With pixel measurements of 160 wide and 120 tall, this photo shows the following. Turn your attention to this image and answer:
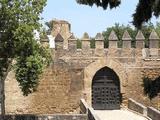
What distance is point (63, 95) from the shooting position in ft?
89.4

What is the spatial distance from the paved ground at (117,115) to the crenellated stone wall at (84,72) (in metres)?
1.47

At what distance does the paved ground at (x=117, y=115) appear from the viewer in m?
23.2

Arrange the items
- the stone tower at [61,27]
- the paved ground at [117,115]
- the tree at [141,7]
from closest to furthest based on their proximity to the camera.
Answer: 1. the tree at [141,7]
2. the paved ground at [117,115]
3. the stone tower at [61,27]

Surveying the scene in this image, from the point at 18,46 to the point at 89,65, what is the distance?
738cm

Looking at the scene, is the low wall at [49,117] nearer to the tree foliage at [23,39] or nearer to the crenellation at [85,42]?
the tree foliage at [23,39]

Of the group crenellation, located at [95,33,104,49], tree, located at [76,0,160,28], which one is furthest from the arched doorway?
tree, located at [76,0,160,28]

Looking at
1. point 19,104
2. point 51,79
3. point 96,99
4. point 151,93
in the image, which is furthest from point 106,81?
point 151,93

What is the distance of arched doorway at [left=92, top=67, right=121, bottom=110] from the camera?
90.0 feet

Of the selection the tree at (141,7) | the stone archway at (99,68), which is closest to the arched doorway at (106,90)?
the stone archway at (99,68)

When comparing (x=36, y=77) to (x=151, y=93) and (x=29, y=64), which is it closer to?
(x=29, y=64)

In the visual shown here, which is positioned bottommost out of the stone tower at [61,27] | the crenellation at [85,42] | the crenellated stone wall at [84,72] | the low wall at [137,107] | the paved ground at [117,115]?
the paved ground at [117,115]

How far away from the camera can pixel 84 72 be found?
2739 cm

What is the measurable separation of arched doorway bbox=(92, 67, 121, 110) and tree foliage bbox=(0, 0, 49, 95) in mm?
6925

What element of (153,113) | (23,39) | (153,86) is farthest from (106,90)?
(153,86)
